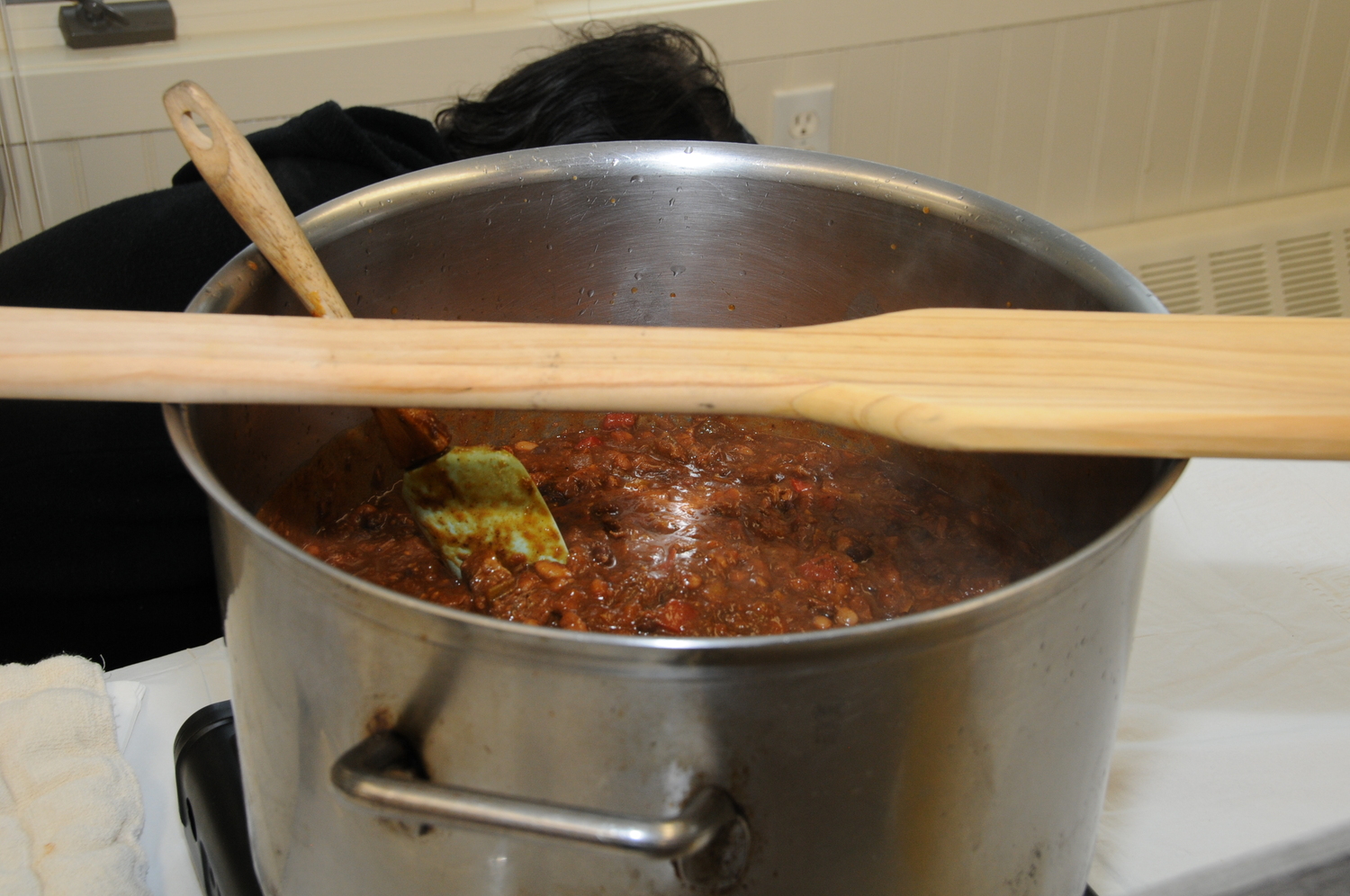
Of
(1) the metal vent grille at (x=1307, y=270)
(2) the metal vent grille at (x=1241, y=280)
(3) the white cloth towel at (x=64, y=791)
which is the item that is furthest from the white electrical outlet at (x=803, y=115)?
(3) the white cloth towel at (x=64, y=791)

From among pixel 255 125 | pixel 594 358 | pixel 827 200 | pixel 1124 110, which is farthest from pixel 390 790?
pixel 1124 110

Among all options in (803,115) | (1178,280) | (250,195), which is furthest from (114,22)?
(1178,280)

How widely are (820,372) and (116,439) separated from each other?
972 millimetres

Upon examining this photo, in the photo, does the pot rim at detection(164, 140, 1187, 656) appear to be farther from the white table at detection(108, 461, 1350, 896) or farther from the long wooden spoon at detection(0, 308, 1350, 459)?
the white table at detection(108, 461, 1350, 896)

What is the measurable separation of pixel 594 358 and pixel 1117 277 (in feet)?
1.25

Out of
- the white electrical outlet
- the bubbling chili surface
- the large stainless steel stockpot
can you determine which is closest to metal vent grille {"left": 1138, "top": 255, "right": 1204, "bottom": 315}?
the white electrical outlet

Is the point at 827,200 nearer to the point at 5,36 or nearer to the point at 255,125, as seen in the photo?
the point at 255,125

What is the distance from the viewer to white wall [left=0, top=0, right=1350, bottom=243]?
178cm

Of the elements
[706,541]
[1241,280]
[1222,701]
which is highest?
[706,541]

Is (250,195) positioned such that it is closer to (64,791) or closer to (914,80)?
(64,791)

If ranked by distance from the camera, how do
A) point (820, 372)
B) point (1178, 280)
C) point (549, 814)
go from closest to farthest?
point (549, 814)
point (820, 372)
point (1178, 280)

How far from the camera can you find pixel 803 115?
83.6 inches

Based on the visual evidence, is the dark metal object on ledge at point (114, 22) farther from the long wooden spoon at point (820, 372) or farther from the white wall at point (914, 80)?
the long wooden spoon at point (820, 372)

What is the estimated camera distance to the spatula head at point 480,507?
0.92 meters
